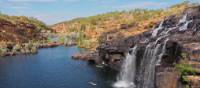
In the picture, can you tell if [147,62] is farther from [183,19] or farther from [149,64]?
[183,19]

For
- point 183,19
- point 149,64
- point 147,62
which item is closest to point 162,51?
point 149,64

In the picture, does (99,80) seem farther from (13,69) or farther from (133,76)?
(13,69)

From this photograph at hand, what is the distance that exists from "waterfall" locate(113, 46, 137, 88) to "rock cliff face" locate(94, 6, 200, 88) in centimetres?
281

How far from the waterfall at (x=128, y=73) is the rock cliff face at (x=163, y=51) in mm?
2813

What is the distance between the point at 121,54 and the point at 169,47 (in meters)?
52.2

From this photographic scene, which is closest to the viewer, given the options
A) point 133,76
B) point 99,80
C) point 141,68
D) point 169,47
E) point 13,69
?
point 169,47

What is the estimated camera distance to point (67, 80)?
400 feet

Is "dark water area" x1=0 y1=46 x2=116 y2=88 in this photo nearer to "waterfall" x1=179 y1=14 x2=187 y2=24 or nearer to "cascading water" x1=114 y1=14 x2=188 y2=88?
"cascading water" x1=114 y1=14 x2=188 y2=88

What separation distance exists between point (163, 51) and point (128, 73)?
3071 cm

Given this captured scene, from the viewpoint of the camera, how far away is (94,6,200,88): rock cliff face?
74.9m

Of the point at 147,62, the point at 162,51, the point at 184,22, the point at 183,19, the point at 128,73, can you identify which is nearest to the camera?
the point at 162,51

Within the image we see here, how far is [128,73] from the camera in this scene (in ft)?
384

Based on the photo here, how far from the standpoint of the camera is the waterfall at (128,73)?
110588mm

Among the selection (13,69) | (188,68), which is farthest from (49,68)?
(188,68)
